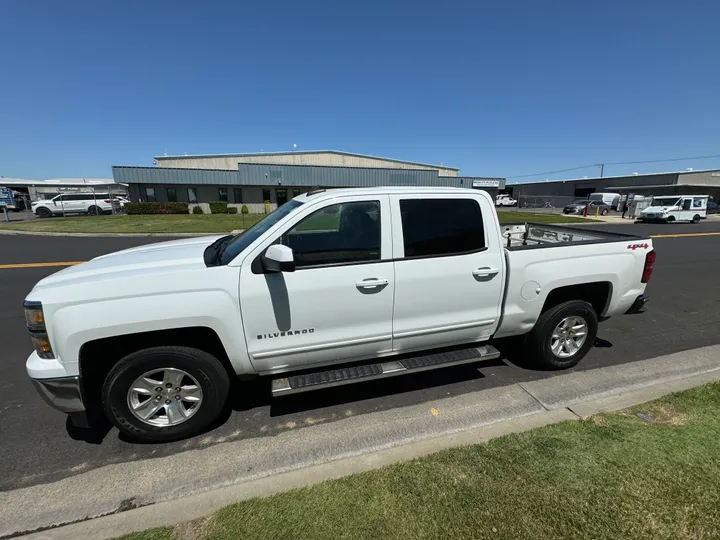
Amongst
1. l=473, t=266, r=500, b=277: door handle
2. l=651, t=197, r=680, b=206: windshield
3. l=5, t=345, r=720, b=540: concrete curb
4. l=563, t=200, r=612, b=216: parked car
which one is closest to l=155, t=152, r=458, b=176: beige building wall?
l=563, t=200, r=612, b=216: parked car

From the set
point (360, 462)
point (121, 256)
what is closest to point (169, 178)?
point (121, 256)

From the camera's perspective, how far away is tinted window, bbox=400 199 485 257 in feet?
9.79

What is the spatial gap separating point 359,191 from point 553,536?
259 cm

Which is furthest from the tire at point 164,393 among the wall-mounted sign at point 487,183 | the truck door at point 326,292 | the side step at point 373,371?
the wall-mounted sign at point 487,183

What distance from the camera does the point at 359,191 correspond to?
3.00 metres

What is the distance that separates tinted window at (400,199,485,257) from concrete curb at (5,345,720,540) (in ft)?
4.65

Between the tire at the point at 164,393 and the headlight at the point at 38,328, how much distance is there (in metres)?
0.42

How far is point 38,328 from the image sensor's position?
234cm

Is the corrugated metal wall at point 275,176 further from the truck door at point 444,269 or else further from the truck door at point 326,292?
the truck door at point 326,292

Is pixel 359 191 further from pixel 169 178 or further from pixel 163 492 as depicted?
pixel 169 178

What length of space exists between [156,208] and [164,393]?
3423 cm

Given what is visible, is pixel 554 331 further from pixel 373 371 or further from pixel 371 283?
pixel 371 283

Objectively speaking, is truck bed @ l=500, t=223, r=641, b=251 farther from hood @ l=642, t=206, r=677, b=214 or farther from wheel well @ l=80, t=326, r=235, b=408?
hood @ l=642, t=206, r=677, b=214

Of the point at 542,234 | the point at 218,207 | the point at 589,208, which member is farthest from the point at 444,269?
the point at 589,208
